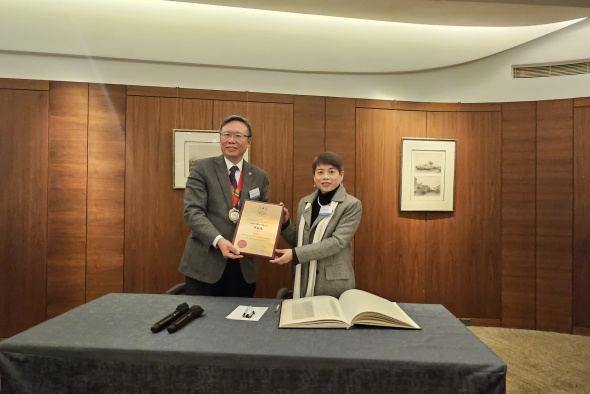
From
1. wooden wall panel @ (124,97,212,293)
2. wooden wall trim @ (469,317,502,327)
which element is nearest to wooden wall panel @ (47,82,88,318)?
wooden wall panel @ (124,97,212,293)

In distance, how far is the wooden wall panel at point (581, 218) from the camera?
350 centimetres

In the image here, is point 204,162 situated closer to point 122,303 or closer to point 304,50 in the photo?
point 122,303

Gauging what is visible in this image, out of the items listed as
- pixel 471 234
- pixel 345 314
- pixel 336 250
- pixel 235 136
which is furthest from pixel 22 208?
pixel 471 234

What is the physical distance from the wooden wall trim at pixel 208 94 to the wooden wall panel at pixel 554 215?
2994mm

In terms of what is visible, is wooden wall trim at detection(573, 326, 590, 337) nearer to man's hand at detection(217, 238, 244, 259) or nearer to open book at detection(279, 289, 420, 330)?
open book at detection(279, 289, 420, 330)

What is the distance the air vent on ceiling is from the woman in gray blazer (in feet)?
10.4

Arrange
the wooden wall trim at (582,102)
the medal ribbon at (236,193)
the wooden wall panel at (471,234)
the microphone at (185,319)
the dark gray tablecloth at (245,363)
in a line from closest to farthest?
the dark gray tablecloth at (245,363) → the microphone at (185,319) → the medal ribbon at (236,193) → the wooden wall trim at (582,102) → the wooden wall panel at (471,234)

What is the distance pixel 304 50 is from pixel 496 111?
2402 mm

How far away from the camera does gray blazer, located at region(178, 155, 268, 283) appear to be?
84.2 inches

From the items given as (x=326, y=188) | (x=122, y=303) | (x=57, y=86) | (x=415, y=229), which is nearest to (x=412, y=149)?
(x=415, y=229)

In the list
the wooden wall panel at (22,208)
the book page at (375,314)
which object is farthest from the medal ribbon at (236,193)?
the wooden wall panel at (22,208)

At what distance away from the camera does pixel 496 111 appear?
376 centimetres

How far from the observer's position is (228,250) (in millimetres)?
1924

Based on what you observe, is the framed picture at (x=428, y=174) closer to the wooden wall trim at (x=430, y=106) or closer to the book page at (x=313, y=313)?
the wooden wall trim at (x=430, y=106)
